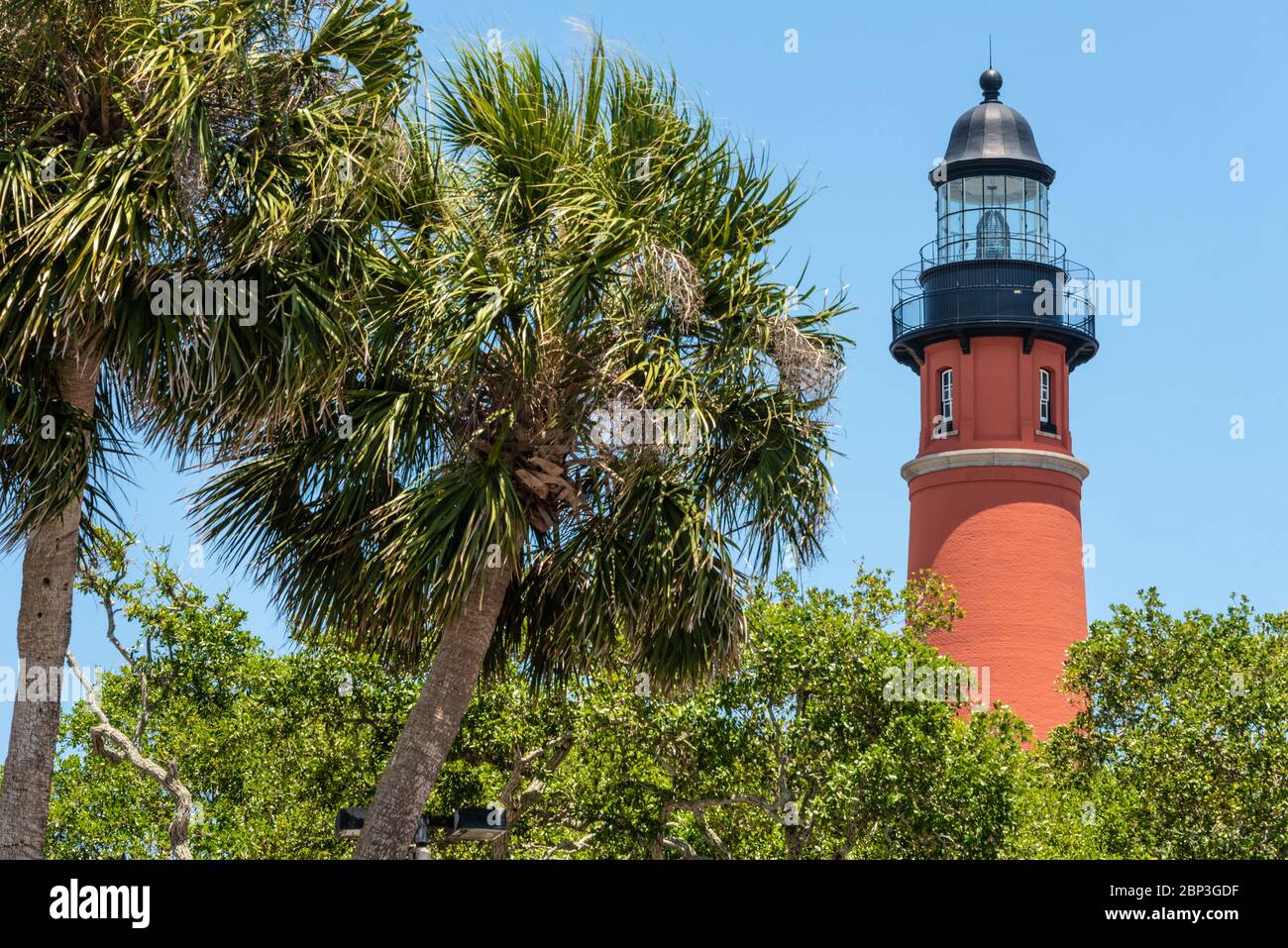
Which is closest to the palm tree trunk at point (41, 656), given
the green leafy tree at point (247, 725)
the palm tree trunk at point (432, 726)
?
the palm tree trunk at point (432, 726)

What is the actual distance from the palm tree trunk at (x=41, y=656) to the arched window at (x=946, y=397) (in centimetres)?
3195

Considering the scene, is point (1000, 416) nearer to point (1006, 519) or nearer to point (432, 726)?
point (1006, 519)

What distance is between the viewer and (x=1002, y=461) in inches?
1537

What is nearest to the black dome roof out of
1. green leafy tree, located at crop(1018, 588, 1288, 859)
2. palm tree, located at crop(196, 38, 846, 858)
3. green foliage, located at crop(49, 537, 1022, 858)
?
green leafy tree, located at crop(1018, 588, 1288, 859)

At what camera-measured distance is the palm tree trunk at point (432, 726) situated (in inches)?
448

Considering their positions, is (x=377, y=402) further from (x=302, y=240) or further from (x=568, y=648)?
(x=568, y=648)

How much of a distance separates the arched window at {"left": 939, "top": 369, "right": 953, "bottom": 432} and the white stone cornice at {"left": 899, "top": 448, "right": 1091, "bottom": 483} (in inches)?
38.4

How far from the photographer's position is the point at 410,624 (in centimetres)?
1160

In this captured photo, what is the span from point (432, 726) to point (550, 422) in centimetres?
243

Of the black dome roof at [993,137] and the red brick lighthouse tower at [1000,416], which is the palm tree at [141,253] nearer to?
the red brick lighthouse tower at [1000,416]

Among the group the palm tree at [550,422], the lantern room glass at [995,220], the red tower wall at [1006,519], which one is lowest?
the palm tree at [550,422]

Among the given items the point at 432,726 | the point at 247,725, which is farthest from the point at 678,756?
the point at 432,726

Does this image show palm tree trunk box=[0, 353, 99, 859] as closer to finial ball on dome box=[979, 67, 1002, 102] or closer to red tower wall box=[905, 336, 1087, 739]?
red tower wall box=[905, 336, 1087, 739]

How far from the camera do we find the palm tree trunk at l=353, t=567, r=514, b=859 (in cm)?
1138
